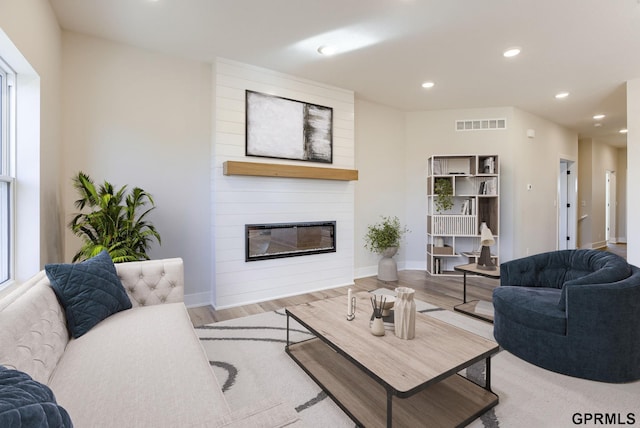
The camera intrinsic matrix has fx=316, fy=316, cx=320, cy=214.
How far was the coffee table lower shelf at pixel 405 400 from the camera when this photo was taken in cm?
163

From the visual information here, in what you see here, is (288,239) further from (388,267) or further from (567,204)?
(567,204)

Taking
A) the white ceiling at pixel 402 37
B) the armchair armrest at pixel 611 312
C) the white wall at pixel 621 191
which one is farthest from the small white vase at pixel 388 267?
the white wall at pixel 621 191

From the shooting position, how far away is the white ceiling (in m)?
2.59

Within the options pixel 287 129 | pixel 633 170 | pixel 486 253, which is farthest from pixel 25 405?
pixel 633 170

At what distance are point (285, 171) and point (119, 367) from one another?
2706 mm

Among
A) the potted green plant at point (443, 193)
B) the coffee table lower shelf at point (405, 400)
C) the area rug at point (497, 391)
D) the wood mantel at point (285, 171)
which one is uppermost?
the wood mantel at point (285, 171)

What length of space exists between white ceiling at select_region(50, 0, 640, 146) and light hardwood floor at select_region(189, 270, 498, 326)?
2.72 m

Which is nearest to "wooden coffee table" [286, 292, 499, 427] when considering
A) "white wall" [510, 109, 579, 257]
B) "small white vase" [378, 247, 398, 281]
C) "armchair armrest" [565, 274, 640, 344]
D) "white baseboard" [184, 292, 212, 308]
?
"armchair armrest" [565, 274, 640, 344]

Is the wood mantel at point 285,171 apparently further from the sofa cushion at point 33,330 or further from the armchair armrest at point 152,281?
the sofa cushion at point 33,330

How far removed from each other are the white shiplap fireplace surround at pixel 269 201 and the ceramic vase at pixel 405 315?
90.6 inches

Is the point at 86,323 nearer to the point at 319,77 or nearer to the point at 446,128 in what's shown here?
the point at 319,77

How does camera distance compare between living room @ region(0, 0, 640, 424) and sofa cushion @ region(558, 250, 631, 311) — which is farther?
living room @ region(0, 0, 640, 424)

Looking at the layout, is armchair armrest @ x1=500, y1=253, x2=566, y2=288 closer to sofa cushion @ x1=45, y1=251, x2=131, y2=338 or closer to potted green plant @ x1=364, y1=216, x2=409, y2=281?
potted green plant @ x1=364, y1=216, x2=409, y2=281

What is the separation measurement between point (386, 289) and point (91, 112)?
12.7 feet
